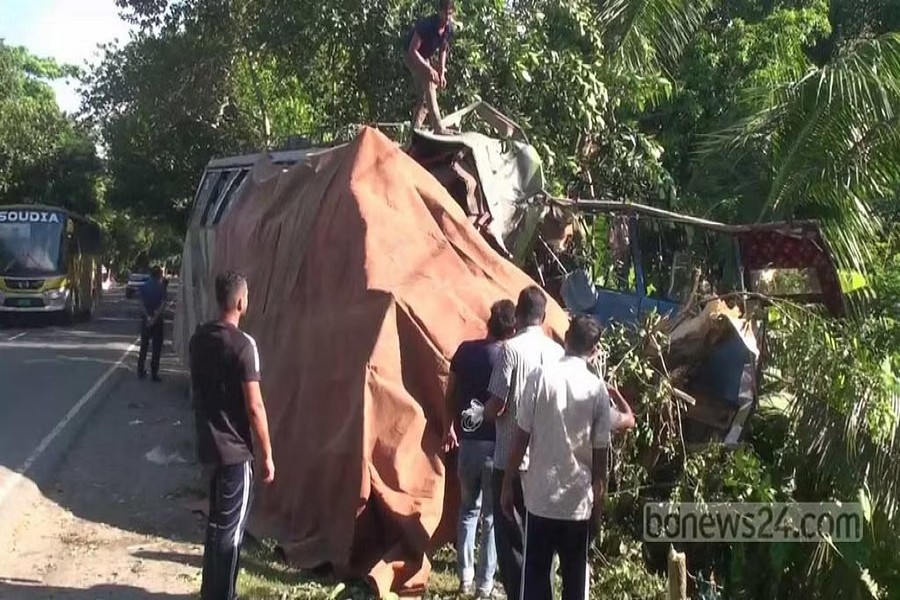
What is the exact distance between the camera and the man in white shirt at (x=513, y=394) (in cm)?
609

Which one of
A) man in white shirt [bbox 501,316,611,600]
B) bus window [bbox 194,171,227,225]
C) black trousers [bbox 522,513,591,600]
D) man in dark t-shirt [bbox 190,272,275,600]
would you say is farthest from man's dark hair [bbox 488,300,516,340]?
bus window [bbox 194,171,227,225]

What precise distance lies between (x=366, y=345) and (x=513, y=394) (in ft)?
5.76

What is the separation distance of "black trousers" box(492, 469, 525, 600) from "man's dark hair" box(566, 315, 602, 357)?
96 centimetres

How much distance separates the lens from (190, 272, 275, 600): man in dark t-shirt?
19.6 ft

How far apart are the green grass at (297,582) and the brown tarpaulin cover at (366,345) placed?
0.38ft

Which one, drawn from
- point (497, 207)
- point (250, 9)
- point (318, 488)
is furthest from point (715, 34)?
point (318, 488)

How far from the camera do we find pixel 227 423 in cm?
609

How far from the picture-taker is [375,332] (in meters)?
7.57

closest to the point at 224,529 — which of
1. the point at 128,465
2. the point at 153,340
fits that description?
the point at 128,465

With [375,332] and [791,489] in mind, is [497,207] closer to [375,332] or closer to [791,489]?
[375,332]

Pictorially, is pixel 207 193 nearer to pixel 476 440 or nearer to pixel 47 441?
pixel 47 441

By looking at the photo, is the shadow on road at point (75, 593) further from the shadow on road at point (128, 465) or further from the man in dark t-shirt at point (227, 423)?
the man in dark t-shirt at point (227, 423)

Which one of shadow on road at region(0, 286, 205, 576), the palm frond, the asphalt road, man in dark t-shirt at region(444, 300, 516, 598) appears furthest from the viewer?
the palm frond

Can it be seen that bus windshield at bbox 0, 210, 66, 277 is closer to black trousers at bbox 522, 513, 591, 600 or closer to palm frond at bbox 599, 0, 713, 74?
palm frond at bbox 599, 0, 713, 74
